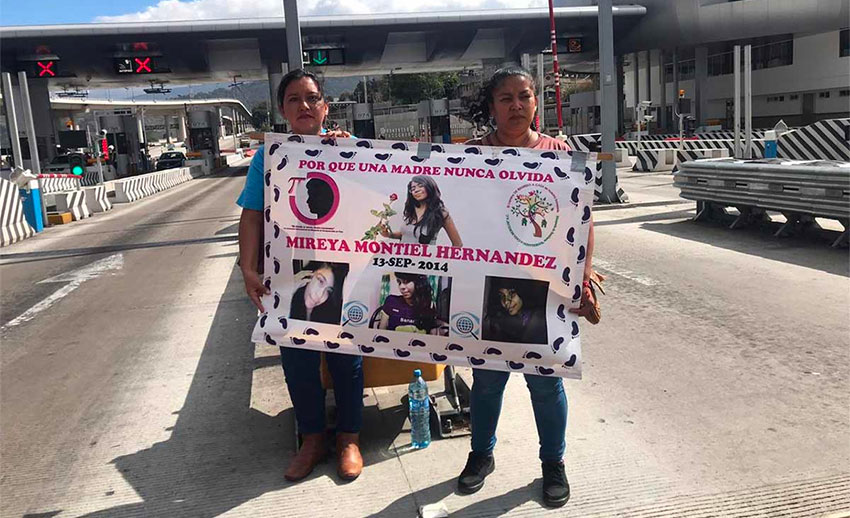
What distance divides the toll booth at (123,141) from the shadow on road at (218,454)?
4231 cm

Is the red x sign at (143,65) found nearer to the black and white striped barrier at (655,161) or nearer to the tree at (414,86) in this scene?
the black and white striped barrier at (655,161)

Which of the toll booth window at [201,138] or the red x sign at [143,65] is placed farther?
the toll booth window at [201,138]

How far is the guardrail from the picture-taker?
827 cm

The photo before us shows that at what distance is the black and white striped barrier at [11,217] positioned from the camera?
45.1 feet

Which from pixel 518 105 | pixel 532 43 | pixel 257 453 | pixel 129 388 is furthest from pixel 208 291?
pixel 532 43

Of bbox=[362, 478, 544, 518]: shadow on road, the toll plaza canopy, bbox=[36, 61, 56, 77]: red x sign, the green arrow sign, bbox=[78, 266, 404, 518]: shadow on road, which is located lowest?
bbox=[362, 478, 544, 518]: shadow on road

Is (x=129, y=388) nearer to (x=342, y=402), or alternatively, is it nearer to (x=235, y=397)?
(x=235, y=397)

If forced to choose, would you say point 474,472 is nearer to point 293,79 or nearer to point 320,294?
point 320,294

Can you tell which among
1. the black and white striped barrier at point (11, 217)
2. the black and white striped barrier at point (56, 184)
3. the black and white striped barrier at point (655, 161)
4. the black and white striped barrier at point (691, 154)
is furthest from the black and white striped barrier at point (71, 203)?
the black and white striped barrier at point (691, 154)

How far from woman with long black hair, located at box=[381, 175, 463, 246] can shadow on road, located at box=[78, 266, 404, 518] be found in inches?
50.2

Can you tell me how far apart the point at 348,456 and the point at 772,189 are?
815 cm

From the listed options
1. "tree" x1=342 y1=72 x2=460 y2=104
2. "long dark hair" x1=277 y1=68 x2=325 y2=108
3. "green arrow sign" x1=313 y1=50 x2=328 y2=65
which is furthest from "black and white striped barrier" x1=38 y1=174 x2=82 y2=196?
"tree" x1=342 y1=72 x2=460 y2=104

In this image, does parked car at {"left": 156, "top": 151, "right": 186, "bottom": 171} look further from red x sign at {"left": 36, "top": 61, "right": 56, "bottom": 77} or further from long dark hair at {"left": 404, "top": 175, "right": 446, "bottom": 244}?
long dark hair at {"left": 404, "top": 175, "right": 446, "bottom": 244}

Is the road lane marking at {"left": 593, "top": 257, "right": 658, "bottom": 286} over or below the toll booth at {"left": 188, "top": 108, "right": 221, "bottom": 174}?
below
